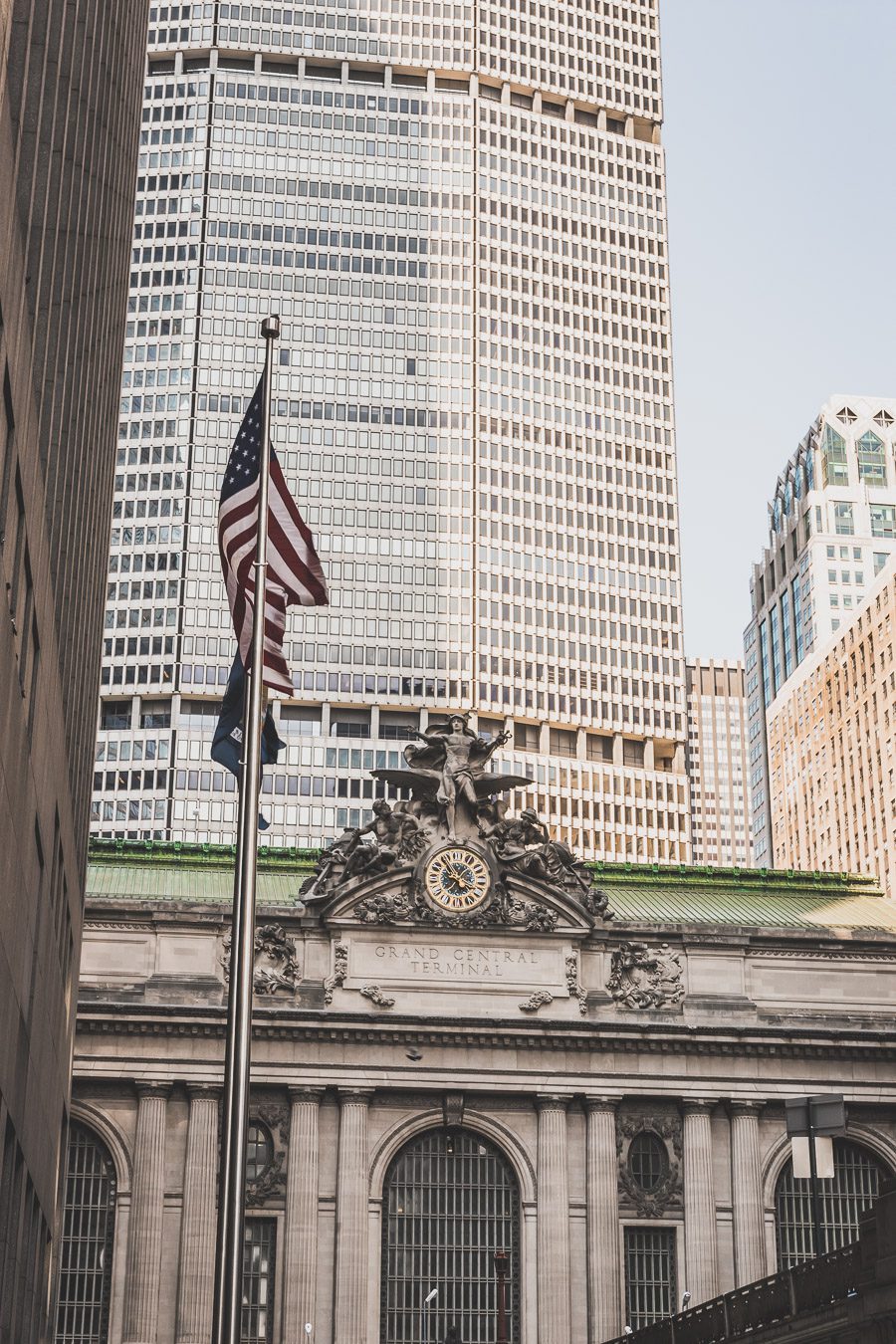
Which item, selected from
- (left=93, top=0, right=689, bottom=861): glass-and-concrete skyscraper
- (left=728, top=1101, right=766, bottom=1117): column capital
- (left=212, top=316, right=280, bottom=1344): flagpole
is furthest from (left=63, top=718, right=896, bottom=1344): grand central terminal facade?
(left=93, top=0, right=689, bottom=861): glass-and-concrete skyscraper

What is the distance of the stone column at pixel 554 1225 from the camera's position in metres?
66.5

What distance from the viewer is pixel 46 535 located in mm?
40750

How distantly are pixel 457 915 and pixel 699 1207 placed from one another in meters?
13.1

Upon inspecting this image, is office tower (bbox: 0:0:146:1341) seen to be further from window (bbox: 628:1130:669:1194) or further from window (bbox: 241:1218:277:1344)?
window (bbox: 628:1130:669:1194)

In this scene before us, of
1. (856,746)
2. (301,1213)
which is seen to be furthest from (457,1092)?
(856,746)

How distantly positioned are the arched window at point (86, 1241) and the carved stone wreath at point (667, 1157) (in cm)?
1750

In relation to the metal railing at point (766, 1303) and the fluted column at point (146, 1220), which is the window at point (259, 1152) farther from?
the metal railing at point (766, 1303)

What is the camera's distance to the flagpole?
89.6 ft

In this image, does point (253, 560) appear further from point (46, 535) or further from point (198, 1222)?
point (198, 1222)

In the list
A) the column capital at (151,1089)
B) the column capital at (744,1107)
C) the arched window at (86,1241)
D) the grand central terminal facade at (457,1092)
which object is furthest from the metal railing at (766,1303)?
the column capital at (151,1089)

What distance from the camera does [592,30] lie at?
7840 inches

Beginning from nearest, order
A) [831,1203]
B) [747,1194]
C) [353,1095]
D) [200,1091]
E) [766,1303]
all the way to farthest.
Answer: [766,1303], [200,1091], [353,1095], [747,1194], [831,1203]

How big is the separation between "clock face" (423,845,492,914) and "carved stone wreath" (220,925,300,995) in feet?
18.0

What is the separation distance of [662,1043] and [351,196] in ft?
413
